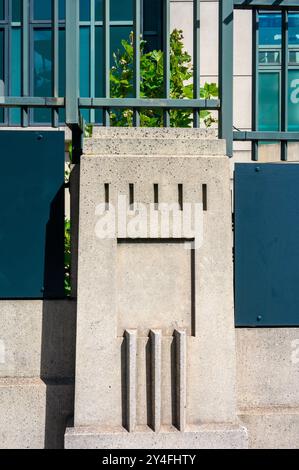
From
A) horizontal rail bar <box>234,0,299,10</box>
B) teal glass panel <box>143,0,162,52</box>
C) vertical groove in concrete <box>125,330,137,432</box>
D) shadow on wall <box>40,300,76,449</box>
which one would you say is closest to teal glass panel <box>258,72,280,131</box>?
teal glass panel <box>143,0,162,52</box>

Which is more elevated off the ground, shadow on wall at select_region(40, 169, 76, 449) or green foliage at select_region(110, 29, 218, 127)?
green foliage at select_region(110, 29, 218, 127)

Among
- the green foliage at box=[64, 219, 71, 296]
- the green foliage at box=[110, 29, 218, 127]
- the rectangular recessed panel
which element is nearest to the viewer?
the rectangular recessed panel

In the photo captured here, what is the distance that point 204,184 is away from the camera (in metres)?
4.10

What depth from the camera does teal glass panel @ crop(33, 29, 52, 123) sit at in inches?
436

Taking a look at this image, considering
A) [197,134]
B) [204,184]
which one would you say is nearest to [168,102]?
[197,134]

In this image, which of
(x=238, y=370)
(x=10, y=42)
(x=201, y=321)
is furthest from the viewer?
(x=10, y=42)

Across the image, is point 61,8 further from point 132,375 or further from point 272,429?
point 272,429

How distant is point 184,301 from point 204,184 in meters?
0.78

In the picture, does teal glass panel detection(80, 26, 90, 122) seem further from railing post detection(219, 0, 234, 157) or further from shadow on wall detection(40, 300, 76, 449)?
shadow on wall detection(40, 300, 76, 449)

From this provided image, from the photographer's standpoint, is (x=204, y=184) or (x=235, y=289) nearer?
(x=204, y=184)

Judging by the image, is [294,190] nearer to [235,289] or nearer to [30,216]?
[235,289]

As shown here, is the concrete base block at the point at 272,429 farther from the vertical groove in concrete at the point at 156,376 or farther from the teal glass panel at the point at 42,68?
the teal glass panel at the point at 42,68

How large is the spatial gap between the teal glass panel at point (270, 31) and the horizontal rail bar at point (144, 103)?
718 cm

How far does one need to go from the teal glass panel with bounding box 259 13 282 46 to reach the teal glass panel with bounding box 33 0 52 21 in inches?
150
